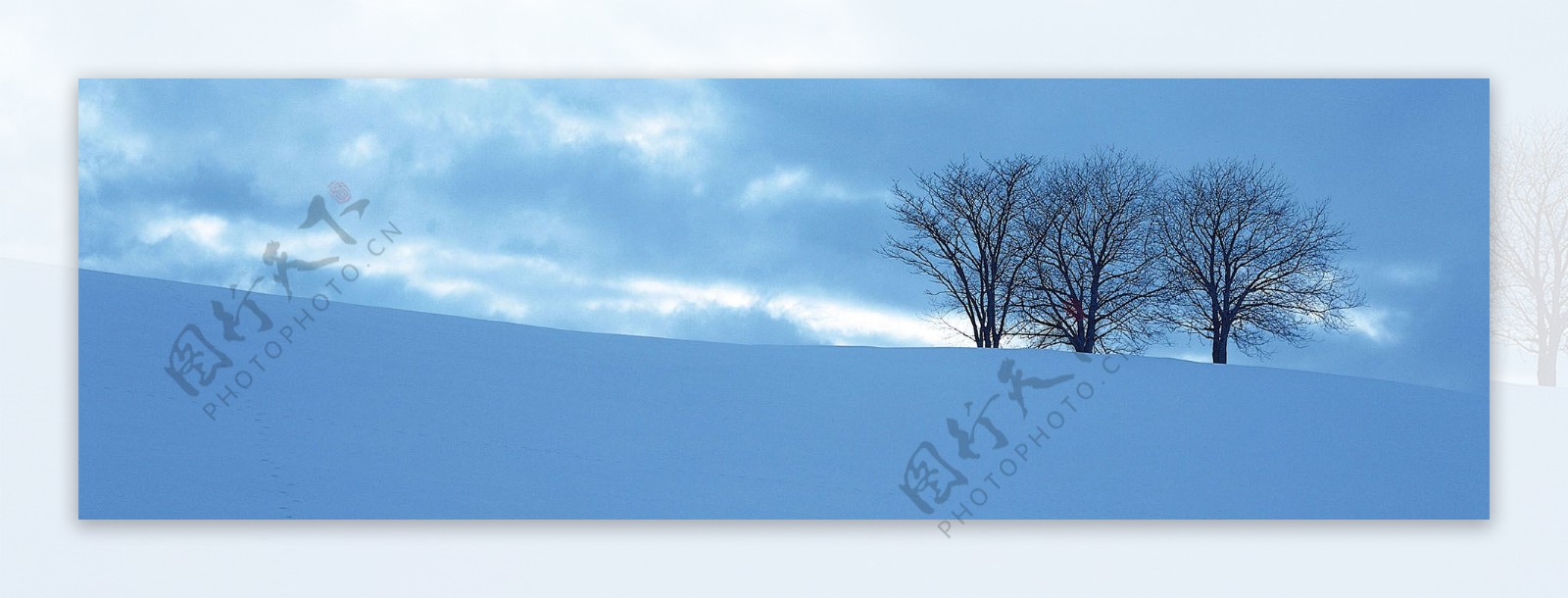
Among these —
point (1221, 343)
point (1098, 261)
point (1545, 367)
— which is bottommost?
point (1545, 367)

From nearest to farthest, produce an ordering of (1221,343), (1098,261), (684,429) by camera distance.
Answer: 1. (684,429)
2. (1221,343)
3. (1098,261)

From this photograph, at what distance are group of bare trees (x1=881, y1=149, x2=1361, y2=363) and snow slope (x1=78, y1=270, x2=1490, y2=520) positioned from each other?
8.1 inches

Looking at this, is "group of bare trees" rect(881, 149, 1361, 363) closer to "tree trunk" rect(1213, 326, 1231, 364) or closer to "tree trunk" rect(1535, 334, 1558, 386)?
"tree trunk" rect(1213, 326, 1231, 364)

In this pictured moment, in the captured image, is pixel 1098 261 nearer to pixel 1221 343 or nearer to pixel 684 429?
pixel 1221 343

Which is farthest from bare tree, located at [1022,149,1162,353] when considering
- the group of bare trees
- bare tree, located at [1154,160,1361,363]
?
bare tree, located at [1154,160,1361,363]

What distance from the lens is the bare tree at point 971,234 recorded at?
17.9 feet

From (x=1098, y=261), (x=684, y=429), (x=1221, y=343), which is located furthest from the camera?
(x=1098, y=261)

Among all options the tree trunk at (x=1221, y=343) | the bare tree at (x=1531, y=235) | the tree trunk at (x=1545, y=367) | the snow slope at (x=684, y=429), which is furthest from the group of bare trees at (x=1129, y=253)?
the tree trunk at (x=1545, y=367)

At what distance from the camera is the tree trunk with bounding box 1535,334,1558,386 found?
5594 mm

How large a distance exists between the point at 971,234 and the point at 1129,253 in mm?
841

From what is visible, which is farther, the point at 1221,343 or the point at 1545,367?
the point at 1545,367

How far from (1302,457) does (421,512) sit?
4.43m

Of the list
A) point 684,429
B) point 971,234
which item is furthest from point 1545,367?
point 684,429

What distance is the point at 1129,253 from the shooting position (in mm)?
5586
